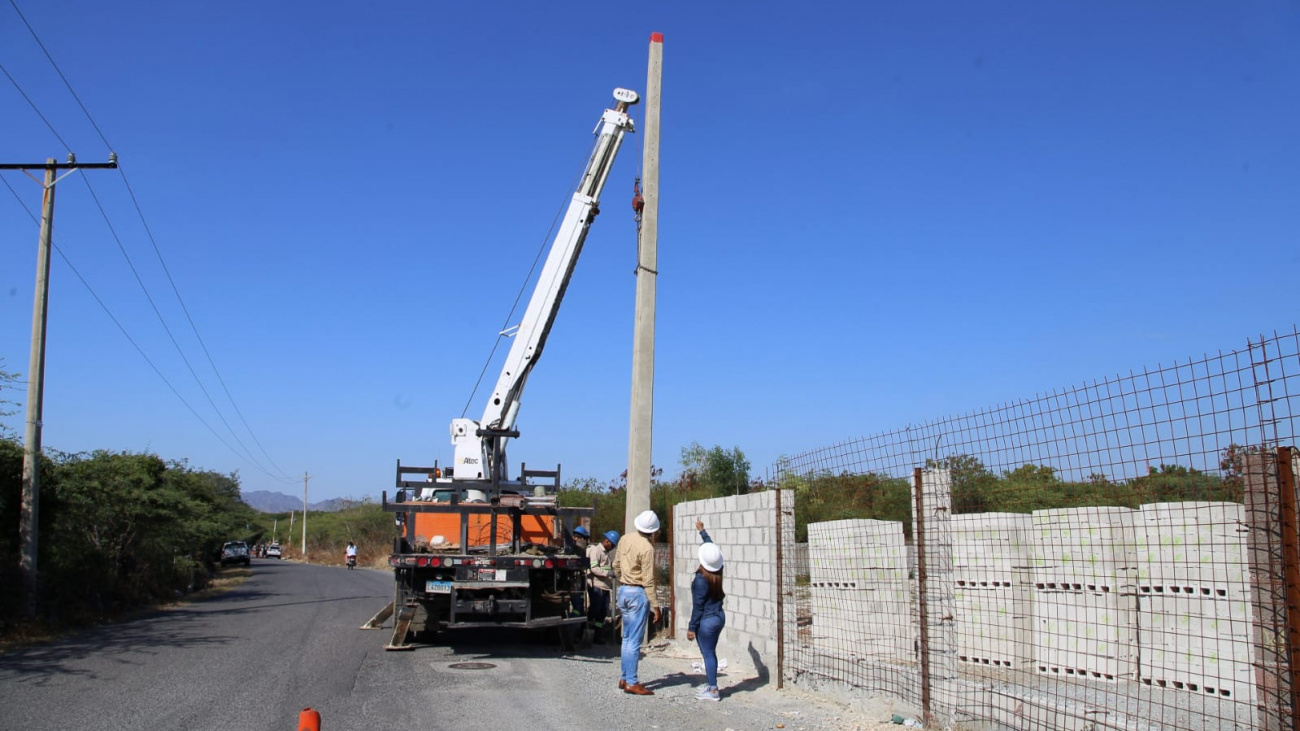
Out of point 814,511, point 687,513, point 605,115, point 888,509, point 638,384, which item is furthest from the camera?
point 605,115

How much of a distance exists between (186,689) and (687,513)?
6.46m

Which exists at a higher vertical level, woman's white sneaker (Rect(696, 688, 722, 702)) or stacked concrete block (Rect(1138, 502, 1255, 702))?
stacked concrete block (Rect(1138, 502, 1255, 702))

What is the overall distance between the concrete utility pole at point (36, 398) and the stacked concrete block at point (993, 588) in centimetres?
1342

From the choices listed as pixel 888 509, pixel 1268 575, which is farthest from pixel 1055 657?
pixel 1268 575

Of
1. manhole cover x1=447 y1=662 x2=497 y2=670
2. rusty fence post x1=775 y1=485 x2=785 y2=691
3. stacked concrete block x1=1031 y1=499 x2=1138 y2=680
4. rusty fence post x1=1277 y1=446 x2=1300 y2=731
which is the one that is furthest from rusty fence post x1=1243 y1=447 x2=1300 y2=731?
manhole cover x1=447 y1=662 x2=497 y2=670

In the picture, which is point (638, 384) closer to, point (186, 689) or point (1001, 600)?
point (1001, 600)

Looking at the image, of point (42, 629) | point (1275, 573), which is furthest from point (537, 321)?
point (1275, 573)

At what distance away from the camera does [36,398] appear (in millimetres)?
15648

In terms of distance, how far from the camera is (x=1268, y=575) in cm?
466

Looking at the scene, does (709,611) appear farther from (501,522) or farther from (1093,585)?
(501,522)

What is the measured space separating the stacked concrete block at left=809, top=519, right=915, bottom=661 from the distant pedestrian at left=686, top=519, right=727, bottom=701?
5.02 feet

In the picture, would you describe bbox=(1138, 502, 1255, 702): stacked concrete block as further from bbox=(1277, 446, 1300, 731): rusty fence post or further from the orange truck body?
the orange truck body

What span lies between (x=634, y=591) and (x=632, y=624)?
32cm

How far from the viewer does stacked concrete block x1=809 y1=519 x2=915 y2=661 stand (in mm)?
10320
